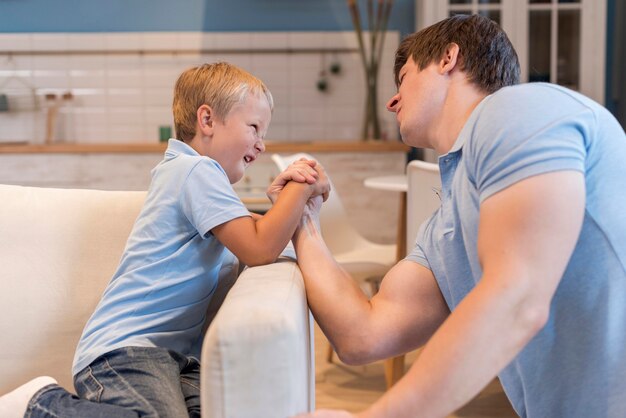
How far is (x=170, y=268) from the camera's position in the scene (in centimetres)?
152

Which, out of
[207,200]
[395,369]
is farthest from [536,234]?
[395,369]

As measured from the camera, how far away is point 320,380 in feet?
11.2

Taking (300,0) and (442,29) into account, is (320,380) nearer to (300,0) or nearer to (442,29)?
(442,29)

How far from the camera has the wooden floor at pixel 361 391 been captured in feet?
9.89

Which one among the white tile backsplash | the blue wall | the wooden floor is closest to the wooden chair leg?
the wooden floor

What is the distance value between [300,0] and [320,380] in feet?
9.83

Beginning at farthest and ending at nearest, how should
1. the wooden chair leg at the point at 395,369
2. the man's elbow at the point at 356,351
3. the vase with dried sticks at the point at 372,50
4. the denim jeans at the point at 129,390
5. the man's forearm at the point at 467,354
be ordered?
the vase with dried sticks at the point at 372,50, the wooden chair leg at the point at 395,369, the man's elbow at the point at 356,351, the denim jeans at the point at 129,390, the man's forearm at the point at 467,354

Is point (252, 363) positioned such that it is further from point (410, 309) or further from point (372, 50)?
point (372, 50)

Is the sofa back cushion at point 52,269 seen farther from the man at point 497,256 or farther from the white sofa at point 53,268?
the man at point 497,256

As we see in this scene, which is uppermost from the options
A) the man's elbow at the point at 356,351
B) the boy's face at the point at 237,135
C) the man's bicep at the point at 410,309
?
the boy's face at the point at 237,135

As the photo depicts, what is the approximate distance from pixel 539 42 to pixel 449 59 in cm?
413

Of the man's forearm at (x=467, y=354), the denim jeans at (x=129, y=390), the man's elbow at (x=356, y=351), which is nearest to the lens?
the man's forearm at (x=467, y=354)

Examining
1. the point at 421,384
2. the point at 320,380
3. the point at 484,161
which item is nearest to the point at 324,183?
the point at 484,161

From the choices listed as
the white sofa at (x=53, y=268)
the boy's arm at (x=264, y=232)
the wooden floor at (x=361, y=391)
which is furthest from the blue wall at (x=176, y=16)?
the boy's arm at (x=264, y=232)
